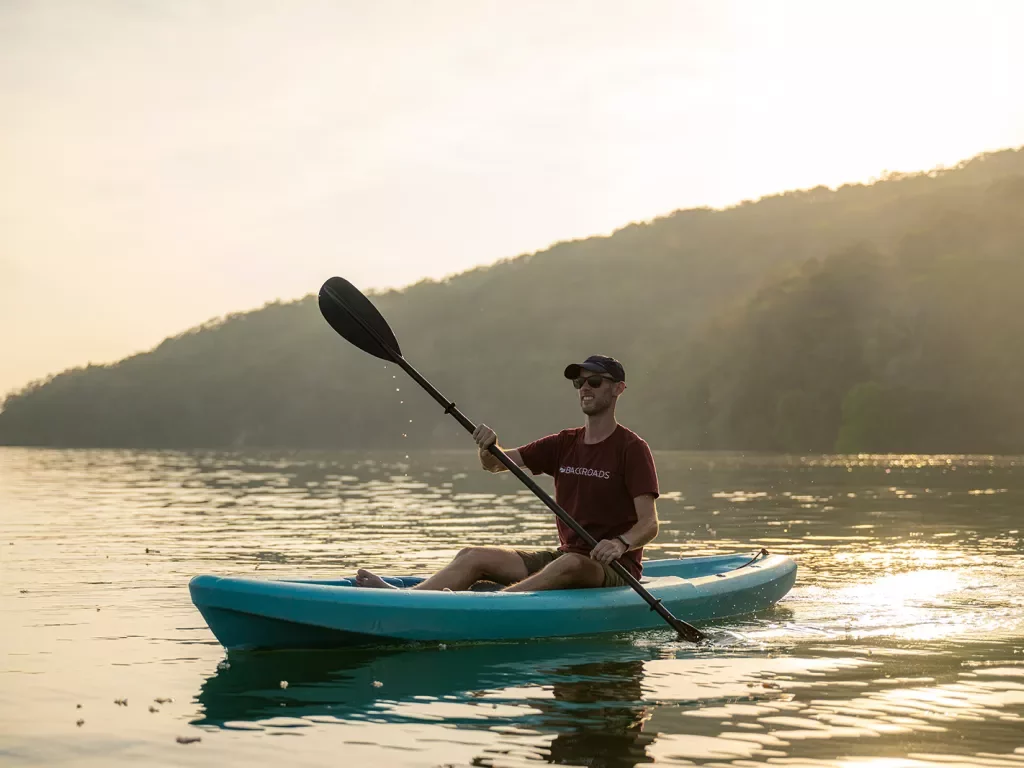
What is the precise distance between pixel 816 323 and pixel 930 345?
27.0 feet

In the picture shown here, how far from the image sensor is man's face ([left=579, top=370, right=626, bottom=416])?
828 centimetres

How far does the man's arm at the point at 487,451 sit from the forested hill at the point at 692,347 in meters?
70.8

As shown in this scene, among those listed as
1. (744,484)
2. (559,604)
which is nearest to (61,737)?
(559,604)

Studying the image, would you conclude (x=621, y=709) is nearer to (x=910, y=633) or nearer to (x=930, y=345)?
(x=910, y=633)

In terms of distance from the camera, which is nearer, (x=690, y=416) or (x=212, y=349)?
(x=690, y=416)

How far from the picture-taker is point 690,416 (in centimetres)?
9388

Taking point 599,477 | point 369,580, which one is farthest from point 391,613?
point 599,477

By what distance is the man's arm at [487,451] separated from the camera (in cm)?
824

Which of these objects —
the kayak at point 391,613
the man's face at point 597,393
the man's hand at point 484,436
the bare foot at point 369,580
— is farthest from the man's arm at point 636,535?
the bare foot at point 369,580

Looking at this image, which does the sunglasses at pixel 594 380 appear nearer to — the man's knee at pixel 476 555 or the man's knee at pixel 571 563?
the man's knee at pixel 571 563

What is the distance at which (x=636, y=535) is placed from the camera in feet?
27.0

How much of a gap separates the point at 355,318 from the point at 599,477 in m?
2.55

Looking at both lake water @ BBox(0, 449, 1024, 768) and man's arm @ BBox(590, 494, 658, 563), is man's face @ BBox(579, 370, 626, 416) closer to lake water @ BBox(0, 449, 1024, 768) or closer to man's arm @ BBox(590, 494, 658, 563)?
man's arm @ BBox(590, 494, 658, 563)

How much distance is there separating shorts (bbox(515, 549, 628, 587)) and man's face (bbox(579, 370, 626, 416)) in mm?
1198
